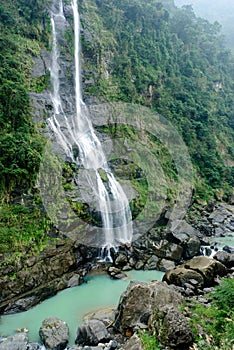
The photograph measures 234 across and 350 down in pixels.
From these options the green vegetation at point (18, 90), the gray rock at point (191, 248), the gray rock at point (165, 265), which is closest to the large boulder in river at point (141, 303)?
the gray rock at point (165, 265)

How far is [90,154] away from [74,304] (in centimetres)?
911

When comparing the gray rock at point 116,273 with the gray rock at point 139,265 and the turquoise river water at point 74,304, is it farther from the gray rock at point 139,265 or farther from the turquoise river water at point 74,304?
the gray rock at point 139,265

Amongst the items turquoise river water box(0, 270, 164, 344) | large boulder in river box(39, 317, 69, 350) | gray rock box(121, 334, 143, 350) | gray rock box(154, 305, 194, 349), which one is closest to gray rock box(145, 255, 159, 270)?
turquoise river water box(0, 270, 164, 344)

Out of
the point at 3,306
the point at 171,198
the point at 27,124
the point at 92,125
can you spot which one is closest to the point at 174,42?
the point at 92,125

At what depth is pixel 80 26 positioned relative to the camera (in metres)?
24.5

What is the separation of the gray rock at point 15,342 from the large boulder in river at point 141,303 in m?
2.27

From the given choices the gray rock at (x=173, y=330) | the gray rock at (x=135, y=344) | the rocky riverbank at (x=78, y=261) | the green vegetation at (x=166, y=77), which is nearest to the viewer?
the gray rock at (x=173, y=330)

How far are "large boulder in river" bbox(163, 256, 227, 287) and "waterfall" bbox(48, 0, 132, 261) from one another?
3559 millimetres

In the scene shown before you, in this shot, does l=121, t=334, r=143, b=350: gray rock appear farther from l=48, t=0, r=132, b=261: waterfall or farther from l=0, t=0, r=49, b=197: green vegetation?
l=0, t=0, r=49, b=197: green vegetation

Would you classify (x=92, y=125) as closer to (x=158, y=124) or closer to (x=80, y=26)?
(x=158, y=124)

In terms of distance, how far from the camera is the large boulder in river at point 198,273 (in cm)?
976

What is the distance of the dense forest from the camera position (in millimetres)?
11492

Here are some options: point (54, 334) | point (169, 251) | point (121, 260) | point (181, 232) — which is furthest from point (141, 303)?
point (181, 232)

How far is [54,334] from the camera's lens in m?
7.38
